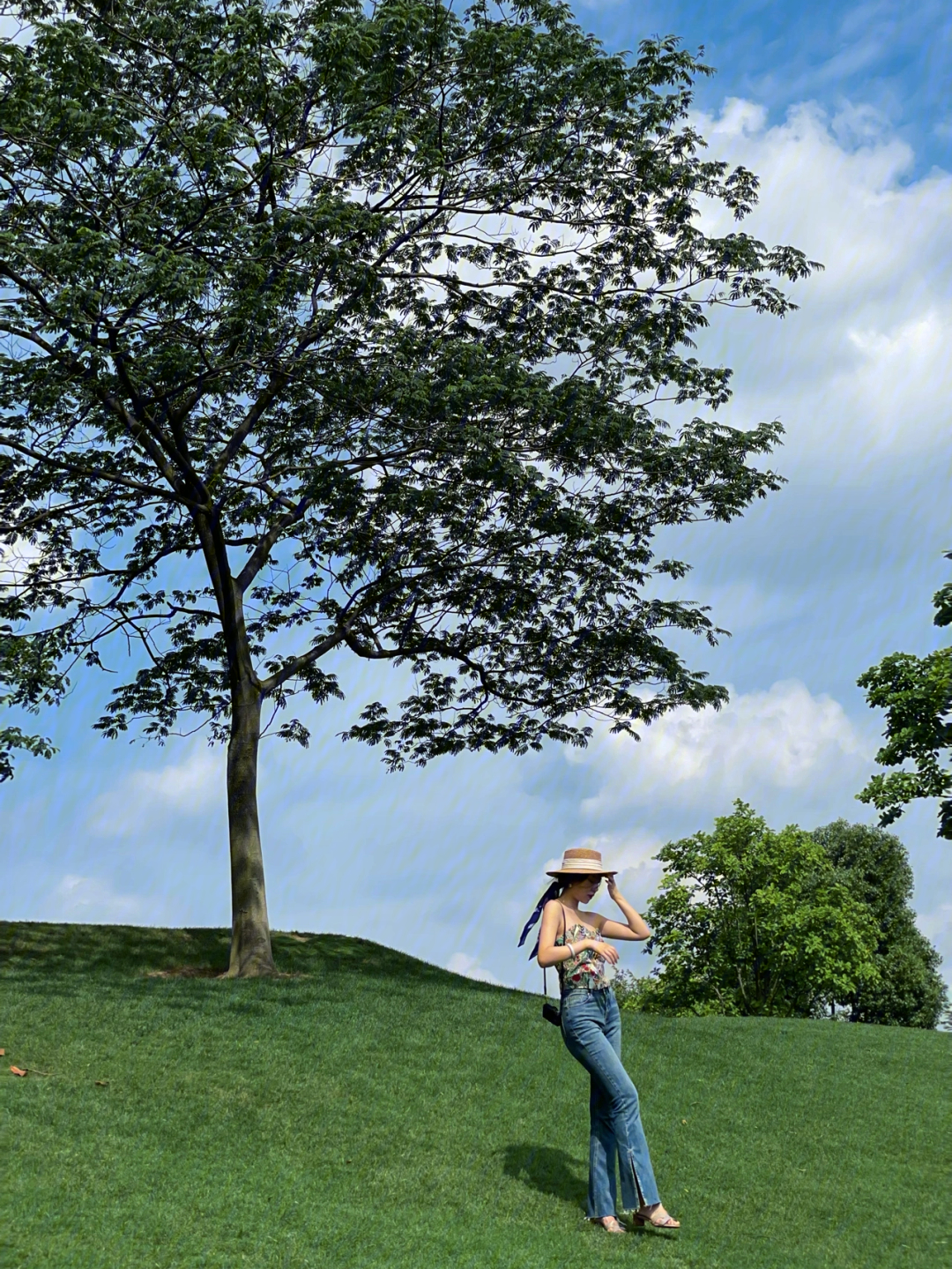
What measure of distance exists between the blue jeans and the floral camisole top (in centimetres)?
6

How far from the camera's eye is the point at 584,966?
899 centimetres

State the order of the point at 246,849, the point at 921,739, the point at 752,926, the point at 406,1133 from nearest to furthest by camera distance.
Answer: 1. the point at 406,1133
2. the point at 246,849
3. the point at 921,739
4. the point at 752,926

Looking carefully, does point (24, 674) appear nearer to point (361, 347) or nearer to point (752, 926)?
point (361, 347)

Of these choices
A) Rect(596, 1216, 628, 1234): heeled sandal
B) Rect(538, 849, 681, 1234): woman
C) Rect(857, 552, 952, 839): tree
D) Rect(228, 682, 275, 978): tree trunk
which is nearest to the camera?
Rect(538, 849, 681, 1234): woman

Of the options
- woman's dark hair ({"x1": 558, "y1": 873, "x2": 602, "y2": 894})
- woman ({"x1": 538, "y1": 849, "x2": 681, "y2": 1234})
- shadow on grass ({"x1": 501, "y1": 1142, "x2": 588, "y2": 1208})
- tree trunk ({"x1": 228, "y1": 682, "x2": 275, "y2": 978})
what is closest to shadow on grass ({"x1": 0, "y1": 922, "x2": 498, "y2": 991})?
tree trunk ({"x1": 228, "y1": 682, "x2": 275, "y2": 978})

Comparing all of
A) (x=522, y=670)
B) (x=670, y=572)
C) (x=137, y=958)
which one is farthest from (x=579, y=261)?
(x=137, y=958)

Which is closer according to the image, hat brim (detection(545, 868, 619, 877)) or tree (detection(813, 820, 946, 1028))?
hat brim (detection(545, 868, 619, 877))

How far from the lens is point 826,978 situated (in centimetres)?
3919

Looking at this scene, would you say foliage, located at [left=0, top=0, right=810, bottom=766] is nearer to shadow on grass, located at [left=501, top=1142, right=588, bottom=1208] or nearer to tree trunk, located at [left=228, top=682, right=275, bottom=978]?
tree trunk, located at [left=228, top=682, right=275, bottom=978]

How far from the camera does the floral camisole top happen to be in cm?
898

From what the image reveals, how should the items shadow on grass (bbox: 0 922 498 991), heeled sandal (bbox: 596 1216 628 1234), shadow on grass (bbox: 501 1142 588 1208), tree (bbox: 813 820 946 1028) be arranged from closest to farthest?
heeled sandal (bbox: 596 1216 628 1234), shadow on grass (bbox: 501 1142 588 1208), shadow on grass (bbox: 0 922 498 991), tree (bbox: 813 820 946 1028)

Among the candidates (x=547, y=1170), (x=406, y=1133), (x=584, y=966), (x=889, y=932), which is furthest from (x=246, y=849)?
(x=889, y=932)

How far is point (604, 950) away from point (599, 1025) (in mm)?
641

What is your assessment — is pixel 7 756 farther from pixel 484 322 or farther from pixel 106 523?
pixel 484 322
